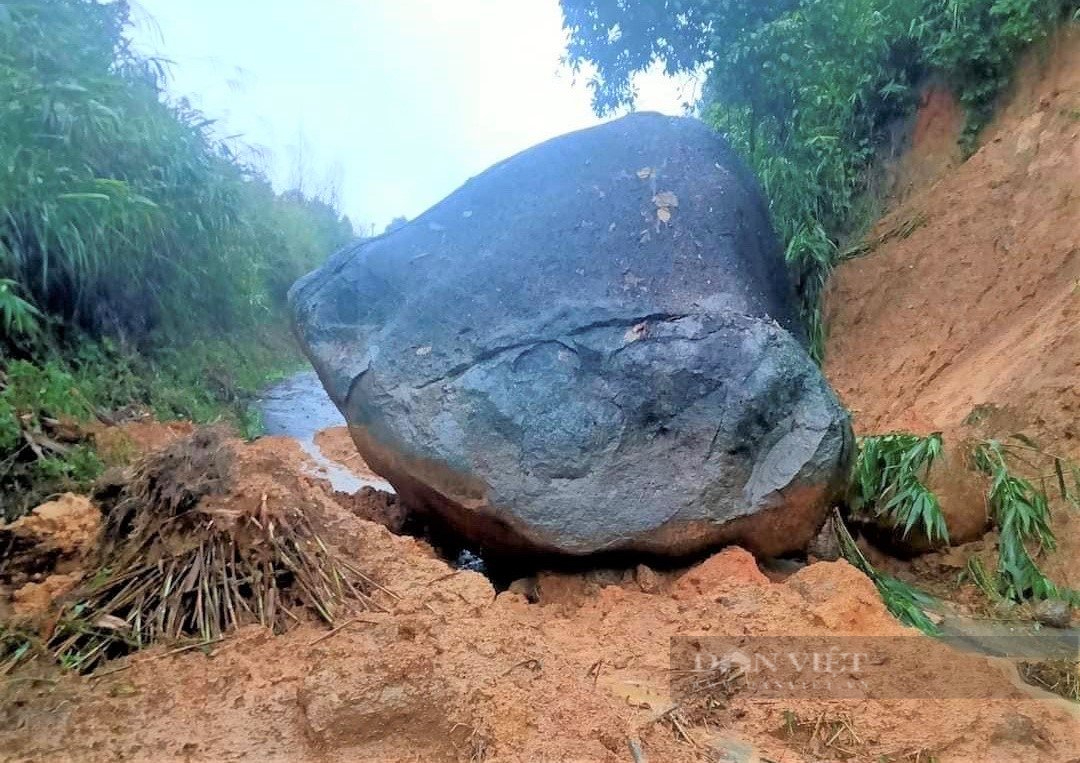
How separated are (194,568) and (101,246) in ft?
11.6

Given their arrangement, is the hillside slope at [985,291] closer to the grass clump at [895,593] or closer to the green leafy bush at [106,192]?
the grass clump at [895,593]

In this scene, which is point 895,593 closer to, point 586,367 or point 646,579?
point 646,579

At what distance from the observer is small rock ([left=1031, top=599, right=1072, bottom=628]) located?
3.06 meters

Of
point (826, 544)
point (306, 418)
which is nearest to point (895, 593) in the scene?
point (826, 544)

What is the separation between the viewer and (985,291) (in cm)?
486

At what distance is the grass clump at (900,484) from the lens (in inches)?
146

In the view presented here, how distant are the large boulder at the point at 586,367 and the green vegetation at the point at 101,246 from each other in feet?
4.95

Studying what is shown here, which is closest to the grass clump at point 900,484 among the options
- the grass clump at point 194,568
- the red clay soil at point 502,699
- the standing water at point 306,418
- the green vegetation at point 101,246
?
the red clay soil at point 502,699

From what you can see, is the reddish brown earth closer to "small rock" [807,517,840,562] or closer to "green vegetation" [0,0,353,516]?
"small rock" [807,517,840,562]

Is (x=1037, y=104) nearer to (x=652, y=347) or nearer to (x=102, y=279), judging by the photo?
(x=652, y=347)

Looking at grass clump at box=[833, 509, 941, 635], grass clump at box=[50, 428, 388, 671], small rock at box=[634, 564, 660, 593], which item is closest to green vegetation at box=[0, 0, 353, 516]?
grass clump at box=[50, 428, 388, 671]

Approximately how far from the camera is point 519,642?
2.50m

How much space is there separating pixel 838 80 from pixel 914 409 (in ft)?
9.01

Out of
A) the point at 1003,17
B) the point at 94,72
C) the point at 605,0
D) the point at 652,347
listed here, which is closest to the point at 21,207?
the point at 94,72
